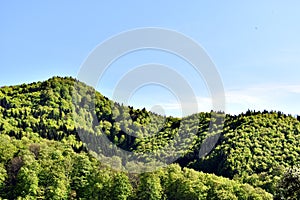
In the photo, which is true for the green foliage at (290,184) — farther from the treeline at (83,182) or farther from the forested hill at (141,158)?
the treeline at (83,182)

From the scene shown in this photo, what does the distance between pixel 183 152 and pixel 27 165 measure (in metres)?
82.7

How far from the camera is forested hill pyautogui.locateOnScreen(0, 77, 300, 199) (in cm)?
9894

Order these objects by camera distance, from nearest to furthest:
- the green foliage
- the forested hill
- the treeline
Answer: the green foliage
the treeline
the forested hill

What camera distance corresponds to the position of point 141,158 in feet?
545

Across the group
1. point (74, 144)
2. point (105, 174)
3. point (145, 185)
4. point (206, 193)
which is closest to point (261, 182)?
point (206, 193)

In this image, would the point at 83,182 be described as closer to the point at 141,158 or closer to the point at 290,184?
the point at 141,158

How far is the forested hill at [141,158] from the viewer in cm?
9894

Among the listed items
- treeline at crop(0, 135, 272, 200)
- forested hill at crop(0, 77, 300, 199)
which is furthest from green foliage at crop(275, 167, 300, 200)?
treeline at crop(0, 135, 272, 200)

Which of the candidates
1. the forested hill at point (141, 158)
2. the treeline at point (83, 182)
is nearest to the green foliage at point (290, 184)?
the forested hill at point (141, 158)

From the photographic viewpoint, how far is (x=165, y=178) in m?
111

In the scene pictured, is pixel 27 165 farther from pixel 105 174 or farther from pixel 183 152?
pixel 183 152

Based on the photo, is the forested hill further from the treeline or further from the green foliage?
the treeline

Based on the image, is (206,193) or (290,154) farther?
(290,154)

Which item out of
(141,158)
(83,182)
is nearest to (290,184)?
(83,182)
